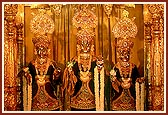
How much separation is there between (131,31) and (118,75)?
380mm

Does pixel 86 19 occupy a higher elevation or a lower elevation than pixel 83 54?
higher

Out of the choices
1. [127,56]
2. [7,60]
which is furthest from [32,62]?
[127,56]

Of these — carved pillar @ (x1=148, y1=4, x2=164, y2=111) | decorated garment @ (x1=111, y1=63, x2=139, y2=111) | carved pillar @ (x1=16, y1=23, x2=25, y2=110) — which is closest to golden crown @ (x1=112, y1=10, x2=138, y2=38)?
carved pillar @ (x1=148, y1=4, x2=164, y2=111)

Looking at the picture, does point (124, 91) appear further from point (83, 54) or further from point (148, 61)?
point (83, 54)

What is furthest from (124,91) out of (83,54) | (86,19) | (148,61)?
(86,19)

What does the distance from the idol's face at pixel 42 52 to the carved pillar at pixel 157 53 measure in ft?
2.91

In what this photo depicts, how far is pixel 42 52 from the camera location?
914 cm

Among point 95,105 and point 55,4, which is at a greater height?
point 55,4

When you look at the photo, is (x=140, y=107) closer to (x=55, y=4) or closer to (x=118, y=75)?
(x=118, y=75)

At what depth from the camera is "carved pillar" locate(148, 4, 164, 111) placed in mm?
9109

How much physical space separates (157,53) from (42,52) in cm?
95

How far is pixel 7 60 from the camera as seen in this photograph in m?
9.11

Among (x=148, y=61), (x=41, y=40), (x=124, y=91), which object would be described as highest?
(x=41, y=40)

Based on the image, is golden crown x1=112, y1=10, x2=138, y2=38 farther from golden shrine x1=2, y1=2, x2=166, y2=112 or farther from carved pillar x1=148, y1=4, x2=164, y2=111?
carved pillar x1=148, y1=4, x2=164, y2=111
